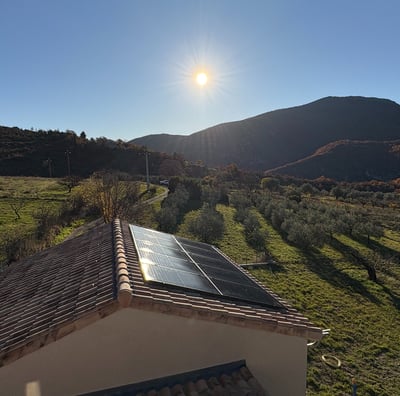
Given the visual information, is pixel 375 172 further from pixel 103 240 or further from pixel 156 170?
pixel 103 240

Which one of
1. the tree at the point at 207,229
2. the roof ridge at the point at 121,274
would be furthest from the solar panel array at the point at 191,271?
the tree at the point at 207,229

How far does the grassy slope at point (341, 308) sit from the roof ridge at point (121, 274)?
6238 mm

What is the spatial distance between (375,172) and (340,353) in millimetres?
107477

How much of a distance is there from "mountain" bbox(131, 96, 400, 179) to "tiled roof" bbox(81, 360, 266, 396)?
127 m

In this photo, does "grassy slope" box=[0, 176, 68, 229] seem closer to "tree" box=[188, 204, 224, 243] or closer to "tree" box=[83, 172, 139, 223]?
"tree" box=[83, 172, 139, 223]

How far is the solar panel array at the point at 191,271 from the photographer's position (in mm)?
5438

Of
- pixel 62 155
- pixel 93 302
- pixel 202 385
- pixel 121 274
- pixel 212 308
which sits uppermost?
pixel 62 155

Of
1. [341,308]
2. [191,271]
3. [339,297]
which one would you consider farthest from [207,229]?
[191,271]

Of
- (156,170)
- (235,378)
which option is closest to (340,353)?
(235,378)

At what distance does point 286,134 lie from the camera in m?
148

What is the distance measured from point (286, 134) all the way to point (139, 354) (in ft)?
503

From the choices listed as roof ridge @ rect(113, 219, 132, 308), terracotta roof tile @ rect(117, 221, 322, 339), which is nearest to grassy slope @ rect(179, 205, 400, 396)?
terracotta roof tile @ rect(117, 221, 322, 339)

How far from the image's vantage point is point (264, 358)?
5.04m

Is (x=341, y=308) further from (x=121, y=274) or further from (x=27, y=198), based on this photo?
(x=27, y=198)
